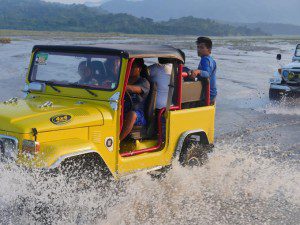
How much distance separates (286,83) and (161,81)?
1045cm

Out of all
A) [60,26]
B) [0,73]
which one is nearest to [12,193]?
[0,73]

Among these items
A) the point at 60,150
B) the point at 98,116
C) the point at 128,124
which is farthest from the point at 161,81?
the point at 60,150

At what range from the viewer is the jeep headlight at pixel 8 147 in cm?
488

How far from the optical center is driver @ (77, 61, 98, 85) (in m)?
5.81

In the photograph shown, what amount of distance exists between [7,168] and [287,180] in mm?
3829

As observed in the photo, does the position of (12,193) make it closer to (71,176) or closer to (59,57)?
(71,176)

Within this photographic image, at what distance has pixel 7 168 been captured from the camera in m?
4.89

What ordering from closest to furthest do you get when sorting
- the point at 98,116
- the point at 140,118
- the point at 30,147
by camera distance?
the point at 30,147 → the point at 98,116 → the point at 140,118

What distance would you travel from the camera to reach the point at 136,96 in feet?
19.6

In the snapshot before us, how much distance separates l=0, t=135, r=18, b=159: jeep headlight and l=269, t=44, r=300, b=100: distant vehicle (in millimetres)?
11855

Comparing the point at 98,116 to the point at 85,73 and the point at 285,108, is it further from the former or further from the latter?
the point at 285,108

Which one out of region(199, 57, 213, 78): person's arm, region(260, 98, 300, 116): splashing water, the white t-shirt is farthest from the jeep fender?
region(260, 98, 300, 116): splashing water

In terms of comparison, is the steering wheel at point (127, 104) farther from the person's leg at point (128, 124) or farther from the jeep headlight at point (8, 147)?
the jeep headlight at point (8, 147)

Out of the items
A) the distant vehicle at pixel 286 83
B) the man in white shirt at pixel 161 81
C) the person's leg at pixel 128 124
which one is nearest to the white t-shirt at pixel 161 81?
the man in white shirt at pixel 161 81
